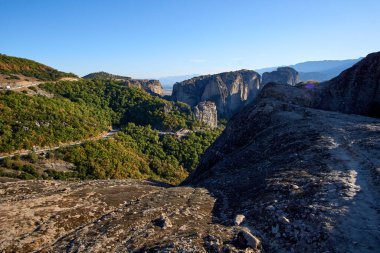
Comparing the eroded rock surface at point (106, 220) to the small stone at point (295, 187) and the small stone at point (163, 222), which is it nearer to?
the small stone at point (163, 222)

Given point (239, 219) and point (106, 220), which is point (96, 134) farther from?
point (239, 219)

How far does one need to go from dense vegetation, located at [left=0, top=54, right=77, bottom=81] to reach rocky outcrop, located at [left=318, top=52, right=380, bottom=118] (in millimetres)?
82142

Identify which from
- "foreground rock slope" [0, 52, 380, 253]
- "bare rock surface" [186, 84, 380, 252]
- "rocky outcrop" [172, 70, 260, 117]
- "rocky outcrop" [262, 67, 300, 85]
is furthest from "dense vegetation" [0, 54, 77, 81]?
"rocky outcrop" [262, 67, 300, 85]

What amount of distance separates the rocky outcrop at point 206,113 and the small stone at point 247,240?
3715 inches

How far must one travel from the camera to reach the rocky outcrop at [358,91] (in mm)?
25875

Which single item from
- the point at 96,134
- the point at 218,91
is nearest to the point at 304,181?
the point at 96,134

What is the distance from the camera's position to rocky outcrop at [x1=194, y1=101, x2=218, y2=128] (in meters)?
105

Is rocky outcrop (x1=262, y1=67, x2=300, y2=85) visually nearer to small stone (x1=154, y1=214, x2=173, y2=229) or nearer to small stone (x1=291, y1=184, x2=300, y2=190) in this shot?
small stone (x1=291, y1=184, x2=300, y2=190)

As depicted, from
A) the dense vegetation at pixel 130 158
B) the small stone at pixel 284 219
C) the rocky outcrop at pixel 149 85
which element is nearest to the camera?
the small stone at pixel 284 219

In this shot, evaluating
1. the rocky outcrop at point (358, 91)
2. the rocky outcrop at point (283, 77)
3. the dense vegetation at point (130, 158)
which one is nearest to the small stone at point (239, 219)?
the rocky outcrop at point (358, 91)

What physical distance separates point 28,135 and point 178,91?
108 m

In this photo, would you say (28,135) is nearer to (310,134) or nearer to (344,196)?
(310,134)

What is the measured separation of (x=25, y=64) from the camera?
9600 cm

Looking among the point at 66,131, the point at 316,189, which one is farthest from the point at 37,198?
the point at 66,131
